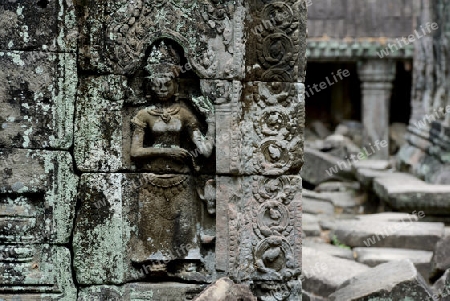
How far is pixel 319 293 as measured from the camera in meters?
6.63

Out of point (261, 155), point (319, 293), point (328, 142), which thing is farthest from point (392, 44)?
point (261, 155)

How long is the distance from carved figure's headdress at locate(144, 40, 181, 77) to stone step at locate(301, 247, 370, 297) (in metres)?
2.33

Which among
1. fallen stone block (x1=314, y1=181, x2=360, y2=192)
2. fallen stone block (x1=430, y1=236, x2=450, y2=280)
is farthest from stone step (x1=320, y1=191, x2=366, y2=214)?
fallen stone block (x1=430, y1=236, x2=450, y2=280)

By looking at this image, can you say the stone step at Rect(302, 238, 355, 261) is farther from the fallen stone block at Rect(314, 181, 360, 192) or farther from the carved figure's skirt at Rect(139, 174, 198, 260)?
the fallen stone block at Rect(314, 181, 360, 192)

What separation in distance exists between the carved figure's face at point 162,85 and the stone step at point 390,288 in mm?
1907

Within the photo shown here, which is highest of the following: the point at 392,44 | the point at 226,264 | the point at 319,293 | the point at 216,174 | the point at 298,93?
the point at 392,44

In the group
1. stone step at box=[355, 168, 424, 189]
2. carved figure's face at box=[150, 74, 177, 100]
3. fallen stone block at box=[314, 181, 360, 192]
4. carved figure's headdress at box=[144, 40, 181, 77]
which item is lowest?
fallen stone block at box=[314, 181, 360, 192]

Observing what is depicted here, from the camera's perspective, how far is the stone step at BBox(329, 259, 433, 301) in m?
5.74

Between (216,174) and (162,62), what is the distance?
774mm

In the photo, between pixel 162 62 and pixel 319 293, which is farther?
pixel 319 293

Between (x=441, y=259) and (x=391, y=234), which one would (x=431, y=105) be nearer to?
(x=391, y=234)

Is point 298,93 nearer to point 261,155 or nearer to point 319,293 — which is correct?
point 261,155

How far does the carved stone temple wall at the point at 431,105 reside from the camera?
1099 cm

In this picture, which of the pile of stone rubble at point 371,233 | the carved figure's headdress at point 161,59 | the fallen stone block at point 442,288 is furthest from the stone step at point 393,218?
the carved figure's headdress at point 161,59
